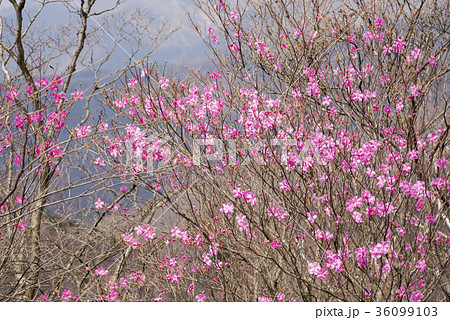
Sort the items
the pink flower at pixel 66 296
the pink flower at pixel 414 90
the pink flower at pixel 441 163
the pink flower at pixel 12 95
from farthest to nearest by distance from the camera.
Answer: the pink flower at pixel 66 296 → the pink flower at pixel 414 90 → the pink flower at pixel 441 163 → the pink flower at pixel 12 95

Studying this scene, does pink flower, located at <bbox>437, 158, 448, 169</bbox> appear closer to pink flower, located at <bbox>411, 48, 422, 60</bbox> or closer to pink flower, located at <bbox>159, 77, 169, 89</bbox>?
pink flower, located at <bbox>411, 48, 422, 60</bbox>

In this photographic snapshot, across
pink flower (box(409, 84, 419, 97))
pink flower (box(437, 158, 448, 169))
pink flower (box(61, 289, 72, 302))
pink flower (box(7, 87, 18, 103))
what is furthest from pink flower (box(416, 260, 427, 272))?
pink flower (box(61, 289, 72, 302))

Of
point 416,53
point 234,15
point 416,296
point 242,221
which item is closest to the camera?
point 416,296

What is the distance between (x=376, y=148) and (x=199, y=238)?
90.6 inches

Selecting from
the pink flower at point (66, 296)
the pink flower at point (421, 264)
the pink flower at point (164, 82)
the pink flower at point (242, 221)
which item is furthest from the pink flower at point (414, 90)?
the pink flower at point (66, 296)

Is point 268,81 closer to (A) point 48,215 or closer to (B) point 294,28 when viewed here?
(B) point 294,28

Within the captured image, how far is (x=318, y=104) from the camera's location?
4.71m

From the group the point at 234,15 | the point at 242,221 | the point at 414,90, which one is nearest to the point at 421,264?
the point at 242,221

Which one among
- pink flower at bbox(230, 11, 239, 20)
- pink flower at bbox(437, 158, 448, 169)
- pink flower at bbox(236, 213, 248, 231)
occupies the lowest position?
pink flower at bbox(236, 213, 248, 231)

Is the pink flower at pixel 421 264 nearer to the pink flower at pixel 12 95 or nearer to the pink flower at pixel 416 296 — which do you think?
the pink flower at pixel 416 296

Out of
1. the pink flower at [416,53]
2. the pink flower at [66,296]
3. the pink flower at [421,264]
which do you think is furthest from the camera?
the pink flower at [66,296]

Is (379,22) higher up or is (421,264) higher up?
(379,22)

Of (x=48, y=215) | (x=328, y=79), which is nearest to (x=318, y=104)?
(x=328, y=79)

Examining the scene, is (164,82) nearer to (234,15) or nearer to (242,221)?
(234,15)
